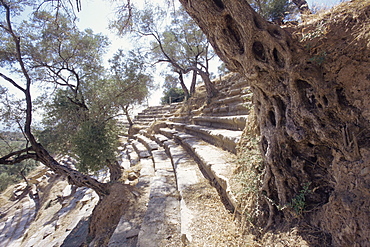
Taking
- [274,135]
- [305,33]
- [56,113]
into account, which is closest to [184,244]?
[274,135]

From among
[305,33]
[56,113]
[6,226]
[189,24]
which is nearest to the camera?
[305,33]

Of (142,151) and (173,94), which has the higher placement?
(173,94)

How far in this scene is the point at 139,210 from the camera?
3.18 metres

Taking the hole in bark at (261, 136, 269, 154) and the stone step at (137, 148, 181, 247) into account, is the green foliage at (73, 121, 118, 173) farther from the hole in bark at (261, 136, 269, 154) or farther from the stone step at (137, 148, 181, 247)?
the hole in bark at (261, 136, 269, 154)

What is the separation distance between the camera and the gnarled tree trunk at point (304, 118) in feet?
3.92

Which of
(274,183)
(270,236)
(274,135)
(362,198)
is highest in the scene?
(274,135)

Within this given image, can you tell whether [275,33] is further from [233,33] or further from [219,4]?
[219,4]

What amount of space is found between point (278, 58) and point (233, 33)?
0.58 metres

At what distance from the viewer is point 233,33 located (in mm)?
1922

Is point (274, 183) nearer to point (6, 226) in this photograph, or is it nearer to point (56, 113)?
point (56, 113)

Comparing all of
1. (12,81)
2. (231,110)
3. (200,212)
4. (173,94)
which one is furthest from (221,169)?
(173,94)

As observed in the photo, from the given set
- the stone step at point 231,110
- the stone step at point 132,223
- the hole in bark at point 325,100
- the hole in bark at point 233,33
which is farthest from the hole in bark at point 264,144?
the stone step at point 231,110

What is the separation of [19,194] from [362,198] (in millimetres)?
16615

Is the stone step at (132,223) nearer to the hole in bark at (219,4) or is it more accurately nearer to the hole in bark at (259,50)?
the hole in bark at (259,50)
